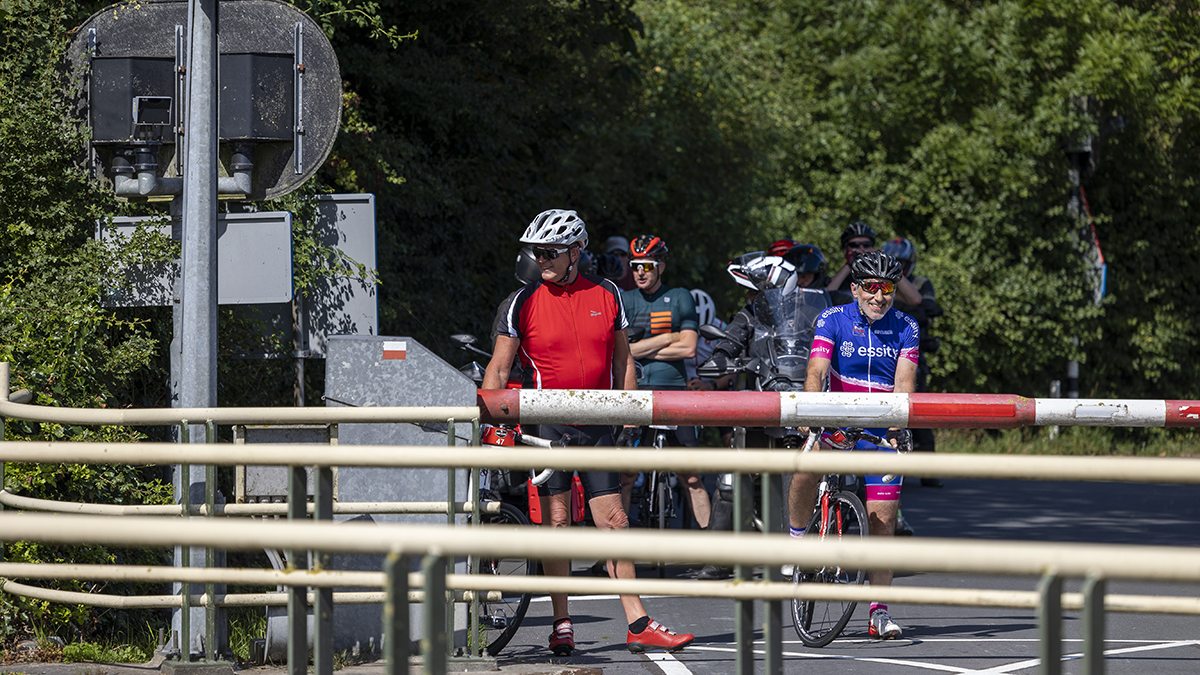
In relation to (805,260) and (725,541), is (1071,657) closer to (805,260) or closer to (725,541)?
(805,260)

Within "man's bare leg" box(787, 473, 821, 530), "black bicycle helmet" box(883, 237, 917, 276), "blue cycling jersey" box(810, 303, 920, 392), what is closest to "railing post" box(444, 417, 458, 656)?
"man's bare leg" box(787, 473, 821, 530)

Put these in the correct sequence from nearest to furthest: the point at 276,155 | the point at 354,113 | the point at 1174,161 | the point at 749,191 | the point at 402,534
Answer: the point at 402,534 → the point at 276,155 → the point at 354,113 → the point at 749,191 → the point at 1174,161

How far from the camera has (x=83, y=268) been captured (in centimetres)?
757

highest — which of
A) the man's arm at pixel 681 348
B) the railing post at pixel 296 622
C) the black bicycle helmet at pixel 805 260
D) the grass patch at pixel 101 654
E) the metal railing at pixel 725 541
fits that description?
the black bicycle helmet at pixel 805 260

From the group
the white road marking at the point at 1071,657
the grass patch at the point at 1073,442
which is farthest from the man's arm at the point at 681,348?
the grass patch at the point at 1073,442

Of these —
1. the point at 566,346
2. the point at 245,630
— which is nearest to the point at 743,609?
the point at 566,346

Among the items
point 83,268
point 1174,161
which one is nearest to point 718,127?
point 1174,161

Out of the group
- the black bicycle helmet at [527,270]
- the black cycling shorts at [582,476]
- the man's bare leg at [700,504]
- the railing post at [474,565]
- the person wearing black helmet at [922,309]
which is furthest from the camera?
the person wearing black helmet at [922,309]

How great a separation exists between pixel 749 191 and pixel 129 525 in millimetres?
19040

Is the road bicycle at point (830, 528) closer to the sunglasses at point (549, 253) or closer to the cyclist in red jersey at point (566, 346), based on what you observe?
the cyclist in red jersey at point (566, 346)

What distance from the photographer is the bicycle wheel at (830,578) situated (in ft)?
22.8

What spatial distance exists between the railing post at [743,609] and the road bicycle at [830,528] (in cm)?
322

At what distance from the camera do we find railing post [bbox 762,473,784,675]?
3441 millimetres

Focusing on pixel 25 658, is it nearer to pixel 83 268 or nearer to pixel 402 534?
pixel 83 268
